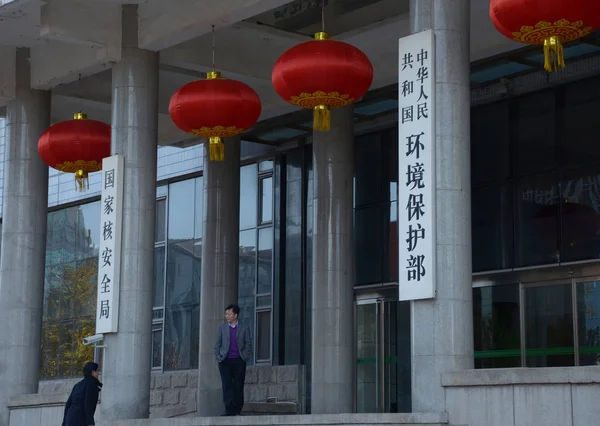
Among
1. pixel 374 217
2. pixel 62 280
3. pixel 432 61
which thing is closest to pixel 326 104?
pixel 432 61

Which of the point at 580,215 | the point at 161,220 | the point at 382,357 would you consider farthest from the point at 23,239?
the point at 580,215

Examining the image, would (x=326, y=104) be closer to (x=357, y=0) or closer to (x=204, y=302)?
(x=357, y=0)

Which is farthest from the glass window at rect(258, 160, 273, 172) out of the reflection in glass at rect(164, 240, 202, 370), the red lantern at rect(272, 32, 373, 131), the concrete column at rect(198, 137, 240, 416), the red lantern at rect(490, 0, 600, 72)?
the red lantern at rect(490, 0, 600, 72)

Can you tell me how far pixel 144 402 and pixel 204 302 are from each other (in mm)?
4375

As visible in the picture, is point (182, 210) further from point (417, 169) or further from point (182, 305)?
point (417, 169)

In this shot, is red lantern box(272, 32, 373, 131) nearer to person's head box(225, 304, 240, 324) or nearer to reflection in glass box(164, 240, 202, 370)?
person's head box(225, 304, 240, 324)

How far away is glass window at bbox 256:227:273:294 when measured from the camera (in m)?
19.8

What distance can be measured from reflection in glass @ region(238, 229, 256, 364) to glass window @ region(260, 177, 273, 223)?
361mm

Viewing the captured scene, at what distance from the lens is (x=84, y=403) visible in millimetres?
12609

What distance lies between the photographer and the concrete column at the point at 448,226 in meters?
10.5

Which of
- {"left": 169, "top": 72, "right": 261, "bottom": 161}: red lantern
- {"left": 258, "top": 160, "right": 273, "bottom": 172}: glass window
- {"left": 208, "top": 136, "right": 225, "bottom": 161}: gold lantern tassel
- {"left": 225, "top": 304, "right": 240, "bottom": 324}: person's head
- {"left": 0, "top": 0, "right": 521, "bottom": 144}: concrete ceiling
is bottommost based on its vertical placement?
{"left": 225, "top": 304, "right": 240, "bottom": 324}: person's head

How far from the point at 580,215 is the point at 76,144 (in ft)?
22.7

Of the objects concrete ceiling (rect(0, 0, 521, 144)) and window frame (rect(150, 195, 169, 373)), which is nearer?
concrete ceiling (rect(0, 0, 521, 144))

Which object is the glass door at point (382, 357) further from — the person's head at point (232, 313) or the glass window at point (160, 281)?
the person's head at point (232, 313)
